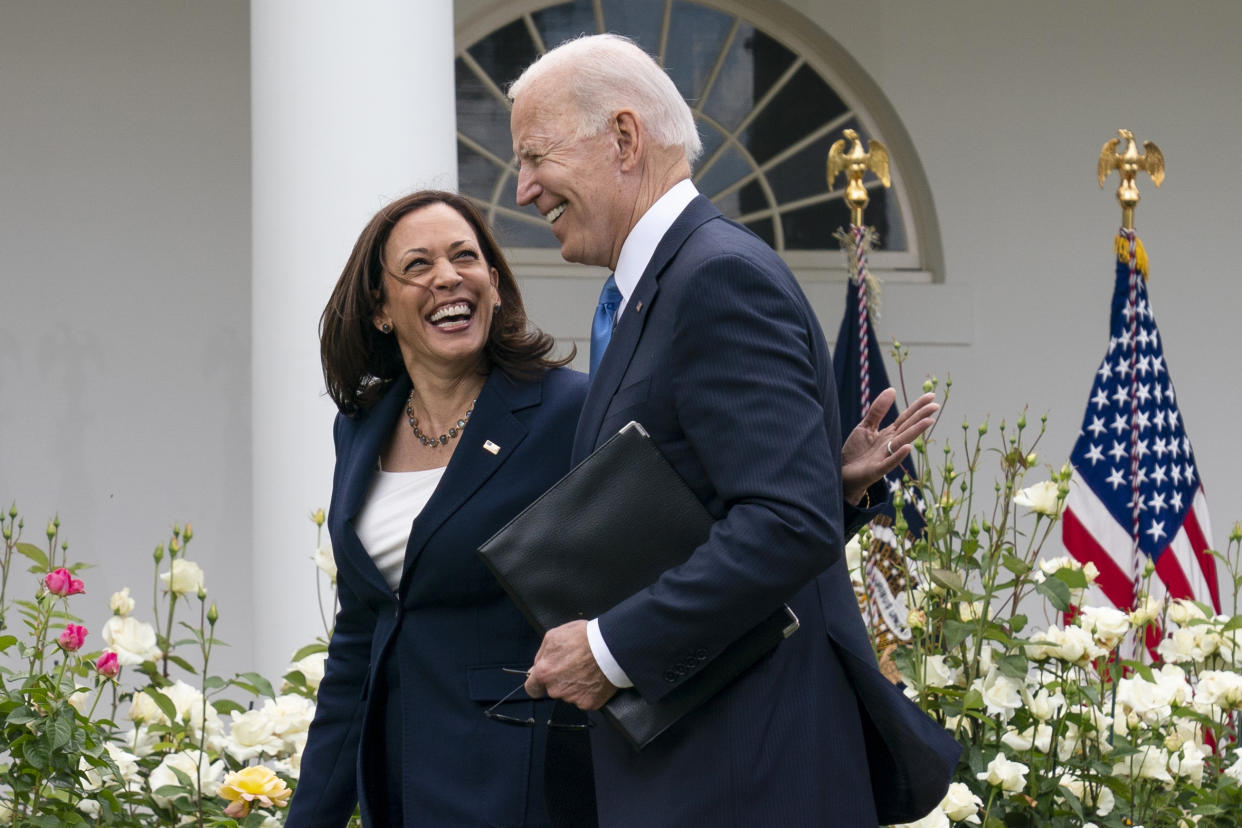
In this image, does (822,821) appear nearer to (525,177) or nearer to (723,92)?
(525,177)

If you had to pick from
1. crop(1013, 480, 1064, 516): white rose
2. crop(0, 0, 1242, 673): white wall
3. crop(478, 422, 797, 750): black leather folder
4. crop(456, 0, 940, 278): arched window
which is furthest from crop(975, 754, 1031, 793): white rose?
crop(456, 0, 940, 278): arched window

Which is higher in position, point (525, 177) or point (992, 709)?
point (525, 177)

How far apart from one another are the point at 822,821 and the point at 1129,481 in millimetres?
4312

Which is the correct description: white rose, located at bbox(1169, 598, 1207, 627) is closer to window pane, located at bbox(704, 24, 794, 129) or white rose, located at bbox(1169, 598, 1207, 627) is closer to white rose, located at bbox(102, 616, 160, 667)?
white rose, located at bbox(102, 616, 160, 667)

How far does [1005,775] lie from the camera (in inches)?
98.9

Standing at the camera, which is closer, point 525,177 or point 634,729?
point 634,729

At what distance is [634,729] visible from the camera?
1726mm

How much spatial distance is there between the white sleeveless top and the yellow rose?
508 mm

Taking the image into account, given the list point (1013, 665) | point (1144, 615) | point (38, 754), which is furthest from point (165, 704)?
point (1144, 615)

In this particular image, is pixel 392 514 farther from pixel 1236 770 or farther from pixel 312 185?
pixel 312 185

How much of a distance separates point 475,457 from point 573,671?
2.14ft

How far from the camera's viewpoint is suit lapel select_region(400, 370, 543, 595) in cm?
227

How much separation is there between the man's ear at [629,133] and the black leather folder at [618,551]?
1.29 ft

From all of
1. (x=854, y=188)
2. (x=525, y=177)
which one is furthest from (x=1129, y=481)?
(x=525, y=177)
